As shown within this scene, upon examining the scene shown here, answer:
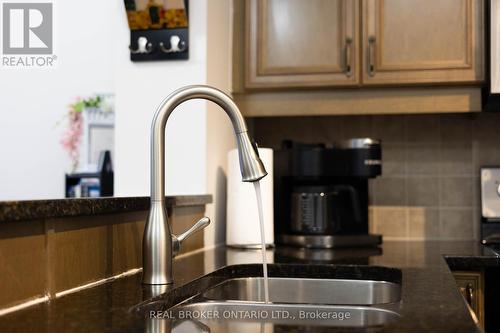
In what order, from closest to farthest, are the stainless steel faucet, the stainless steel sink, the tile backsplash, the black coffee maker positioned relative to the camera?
the stainless steel faucet < the stainless steel sink < the black coffee maker < the tile backsplash

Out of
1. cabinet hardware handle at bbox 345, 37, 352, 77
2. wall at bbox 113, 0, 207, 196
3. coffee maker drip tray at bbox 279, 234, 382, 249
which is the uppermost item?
cabinet hardware handle at bbox 345, 37, 352, 77

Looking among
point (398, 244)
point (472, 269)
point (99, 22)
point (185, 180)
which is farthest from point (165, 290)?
point (99, 22)

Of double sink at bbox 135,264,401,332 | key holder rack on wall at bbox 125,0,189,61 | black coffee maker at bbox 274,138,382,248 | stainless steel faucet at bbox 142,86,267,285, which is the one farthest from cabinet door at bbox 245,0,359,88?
stainless steel faucet at bbox 142,86,267,285

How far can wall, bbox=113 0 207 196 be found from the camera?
2.06 m

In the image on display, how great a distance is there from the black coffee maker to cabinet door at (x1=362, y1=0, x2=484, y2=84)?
27 cm

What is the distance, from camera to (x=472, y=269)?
2.02m

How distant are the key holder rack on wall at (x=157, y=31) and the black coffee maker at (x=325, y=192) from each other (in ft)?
1.77

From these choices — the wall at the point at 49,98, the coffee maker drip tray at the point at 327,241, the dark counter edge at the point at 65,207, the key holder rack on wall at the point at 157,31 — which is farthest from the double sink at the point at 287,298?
the wall at the point at 49,98

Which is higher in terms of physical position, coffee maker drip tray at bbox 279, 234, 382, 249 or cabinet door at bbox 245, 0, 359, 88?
cabinet door at bbox 245, 0, 359, 88

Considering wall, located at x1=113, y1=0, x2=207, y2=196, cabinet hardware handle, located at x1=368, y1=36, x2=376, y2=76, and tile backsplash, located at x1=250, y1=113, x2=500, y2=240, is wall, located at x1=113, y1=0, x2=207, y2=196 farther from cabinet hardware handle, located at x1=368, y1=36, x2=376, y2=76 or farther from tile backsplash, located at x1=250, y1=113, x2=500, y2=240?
tile backsplash, located at x1=250, y1=113, x2=500, y2=240

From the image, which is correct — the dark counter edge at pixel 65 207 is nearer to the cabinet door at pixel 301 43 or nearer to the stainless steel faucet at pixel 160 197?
the stainless steel faucet at pixel 160 197

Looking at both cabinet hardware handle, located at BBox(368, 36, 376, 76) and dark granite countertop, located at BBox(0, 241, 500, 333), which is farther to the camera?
cabinet hardware handle, located at BBox(368, 36, 376, 76)

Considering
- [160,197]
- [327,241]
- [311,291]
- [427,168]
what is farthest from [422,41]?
[160,197]

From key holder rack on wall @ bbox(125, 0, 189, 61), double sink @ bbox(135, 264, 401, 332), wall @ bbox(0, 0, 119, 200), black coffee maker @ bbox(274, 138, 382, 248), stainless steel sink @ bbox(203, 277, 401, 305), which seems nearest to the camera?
double sink @ bbox(135, 264, 401, 332)
